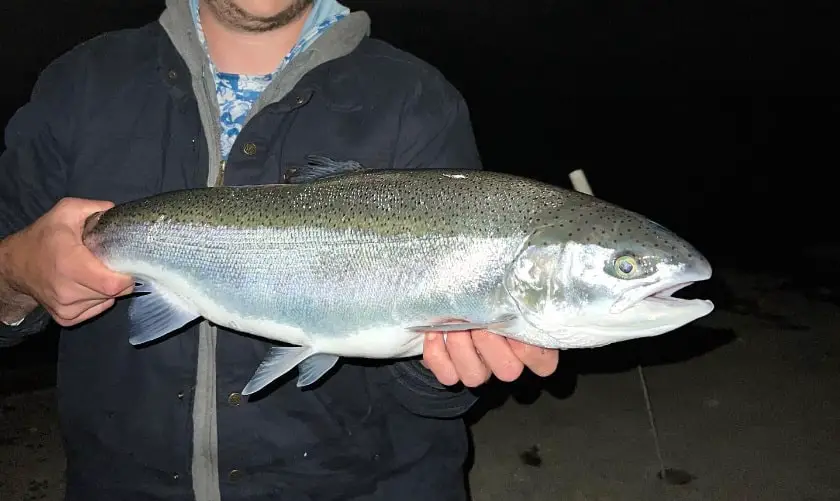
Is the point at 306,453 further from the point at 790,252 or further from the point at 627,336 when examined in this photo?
the point at 790,252

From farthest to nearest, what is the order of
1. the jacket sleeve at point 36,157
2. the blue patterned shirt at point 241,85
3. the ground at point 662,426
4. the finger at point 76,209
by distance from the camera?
the ground at point 662,426
the blue patterned shirt at point 241,85
the jacket sleeve at point 36,157
the finger at point 76,209

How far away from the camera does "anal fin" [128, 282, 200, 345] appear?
2.38 m

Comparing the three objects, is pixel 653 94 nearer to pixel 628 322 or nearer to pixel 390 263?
pixel 628 322

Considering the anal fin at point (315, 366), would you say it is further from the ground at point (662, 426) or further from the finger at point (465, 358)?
the ground at point (662, 426)

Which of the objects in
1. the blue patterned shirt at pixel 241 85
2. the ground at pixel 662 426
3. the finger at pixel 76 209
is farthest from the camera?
the ground at pixel 662 426

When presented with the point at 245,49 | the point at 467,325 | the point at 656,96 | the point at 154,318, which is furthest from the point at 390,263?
the point at 656,96

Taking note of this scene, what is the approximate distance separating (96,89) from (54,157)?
302mm

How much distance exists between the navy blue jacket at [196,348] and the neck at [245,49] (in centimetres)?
23

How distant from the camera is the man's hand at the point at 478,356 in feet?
7.52

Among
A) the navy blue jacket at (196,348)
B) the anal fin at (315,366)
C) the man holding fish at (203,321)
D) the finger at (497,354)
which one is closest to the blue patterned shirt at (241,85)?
the man holding fish at (203,321)

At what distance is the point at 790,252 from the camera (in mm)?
10695

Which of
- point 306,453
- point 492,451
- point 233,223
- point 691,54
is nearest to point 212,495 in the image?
point 306,453

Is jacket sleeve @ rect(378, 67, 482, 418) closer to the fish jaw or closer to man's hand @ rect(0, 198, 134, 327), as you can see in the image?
the fish jaw

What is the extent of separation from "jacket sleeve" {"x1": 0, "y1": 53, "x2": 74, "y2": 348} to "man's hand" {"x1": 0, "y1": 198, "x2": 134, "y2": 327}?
0.63ft
